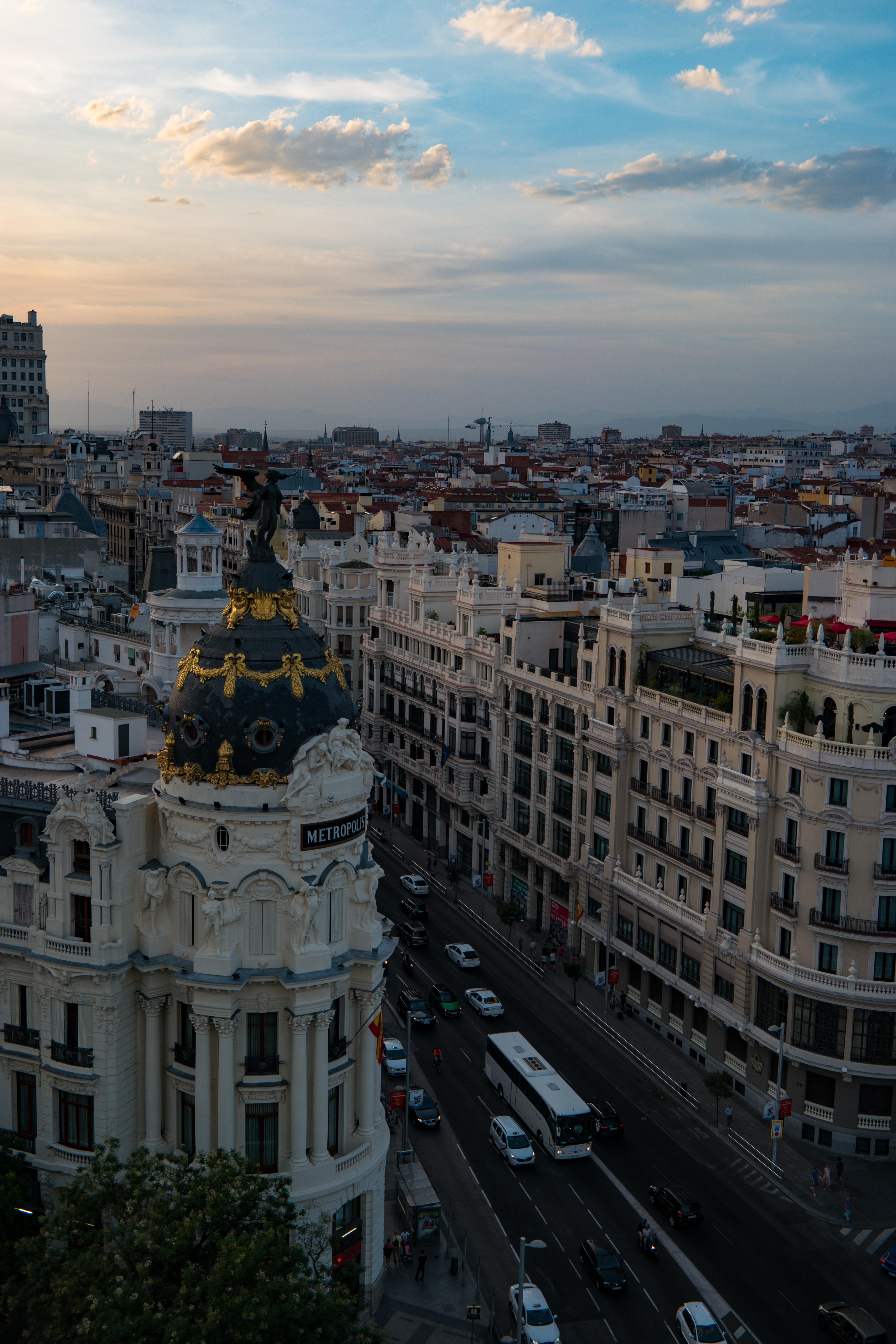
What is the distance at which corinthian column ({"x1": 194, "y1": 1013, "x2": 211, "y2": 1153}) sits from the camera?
5322 cm

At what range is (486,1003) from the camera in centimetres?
8706

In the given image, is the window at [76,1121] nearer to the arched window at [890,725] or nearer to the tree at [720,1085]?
the tree at [720,1085]

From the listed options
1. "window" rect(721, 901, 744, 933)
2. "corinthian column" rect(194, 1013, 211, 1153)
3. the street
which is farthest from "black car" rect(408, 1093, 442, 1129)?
"corinthian column" rect(194, 1013, 211, 1153)

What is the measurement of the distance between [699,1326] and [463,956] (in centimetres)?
4170

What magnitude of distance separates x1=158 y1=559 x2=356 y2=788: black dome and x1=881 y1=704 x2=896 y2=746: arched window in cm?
3155

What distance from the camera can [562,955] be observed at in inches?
3814

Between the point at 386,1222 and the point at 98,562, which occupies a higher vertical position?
the point at 98,562

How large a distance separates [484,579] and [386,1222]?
7669 cm

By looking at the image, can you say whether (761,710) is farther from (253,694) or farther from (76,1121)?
(76,1121)

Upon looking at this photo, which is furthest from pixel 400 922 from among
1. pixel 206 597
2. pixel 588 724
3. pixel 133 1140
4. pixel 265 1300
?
pixel 265 1300

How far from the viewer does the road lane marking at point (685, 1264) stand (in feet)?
194

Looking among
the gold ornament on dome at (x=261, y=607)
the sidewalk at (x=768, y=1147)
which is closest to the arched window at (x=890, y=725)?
the sidewalk at (x=768, y=1147)

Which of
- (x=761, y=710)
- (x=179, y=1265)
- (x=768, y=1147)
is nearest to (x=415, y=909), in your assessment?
(x=768, y=1147)

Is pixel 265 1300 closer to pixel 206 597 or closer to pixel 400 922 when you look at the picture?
pixel 400 922
